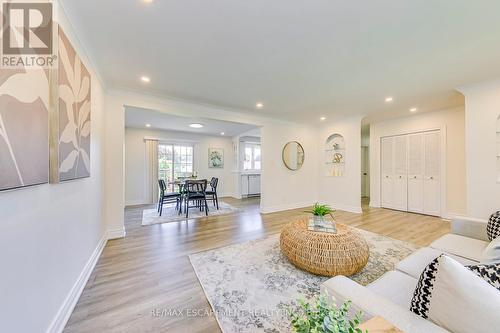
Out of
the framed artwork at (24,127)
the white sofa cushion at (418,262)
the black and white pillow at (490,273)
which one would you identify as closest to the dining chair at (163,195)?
the framed artwork at (24,127)

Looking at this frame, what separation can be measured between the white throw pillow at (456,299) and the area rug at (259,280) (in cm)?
97

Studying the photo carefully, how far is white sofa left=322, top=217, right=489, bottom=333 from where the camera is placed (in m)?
0.79

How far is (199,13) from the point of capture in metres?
1.63

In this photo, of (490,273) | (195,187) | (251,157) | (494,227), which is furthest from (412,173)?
(195,187)

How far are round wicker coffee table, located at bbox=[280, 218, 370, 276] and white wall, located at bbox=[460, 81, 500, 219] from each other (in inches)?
96.7

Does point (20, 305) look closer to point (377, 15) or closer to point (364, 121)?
point (377, 15)

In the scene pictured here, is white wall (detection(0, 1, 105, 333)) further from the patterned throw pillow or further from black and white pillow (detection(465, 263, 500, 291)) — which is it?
the patterned throw pillow

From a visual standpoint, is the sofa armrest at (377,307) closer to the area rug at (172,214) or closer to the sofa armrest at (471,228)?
the sofa armrest at (471,228)

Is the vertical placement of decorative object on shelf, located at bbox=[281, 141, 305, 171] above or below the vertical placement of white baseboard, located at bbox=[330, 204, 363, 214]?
above

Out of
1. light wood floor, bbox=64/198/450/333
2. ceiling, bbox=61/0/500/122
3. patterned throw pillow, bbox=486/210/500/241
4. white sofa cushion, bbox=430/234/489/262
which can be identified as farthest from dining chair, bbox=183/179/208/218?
patterned throw pillow, bbox=486/210/500/241

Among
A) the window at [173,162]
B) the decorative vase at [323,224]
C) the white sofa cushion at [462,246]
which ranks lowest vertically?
the white sofa cushion at [462,246]

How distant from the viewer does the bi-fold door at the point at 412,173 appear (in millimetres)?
4449

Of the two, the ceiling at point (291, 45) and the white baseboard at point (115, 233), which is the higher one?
the ceiling at point (291, 45)

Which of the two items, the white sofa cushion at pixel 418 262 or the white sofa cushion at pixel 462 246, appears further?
the white sofa cushion at pixel 462 246
